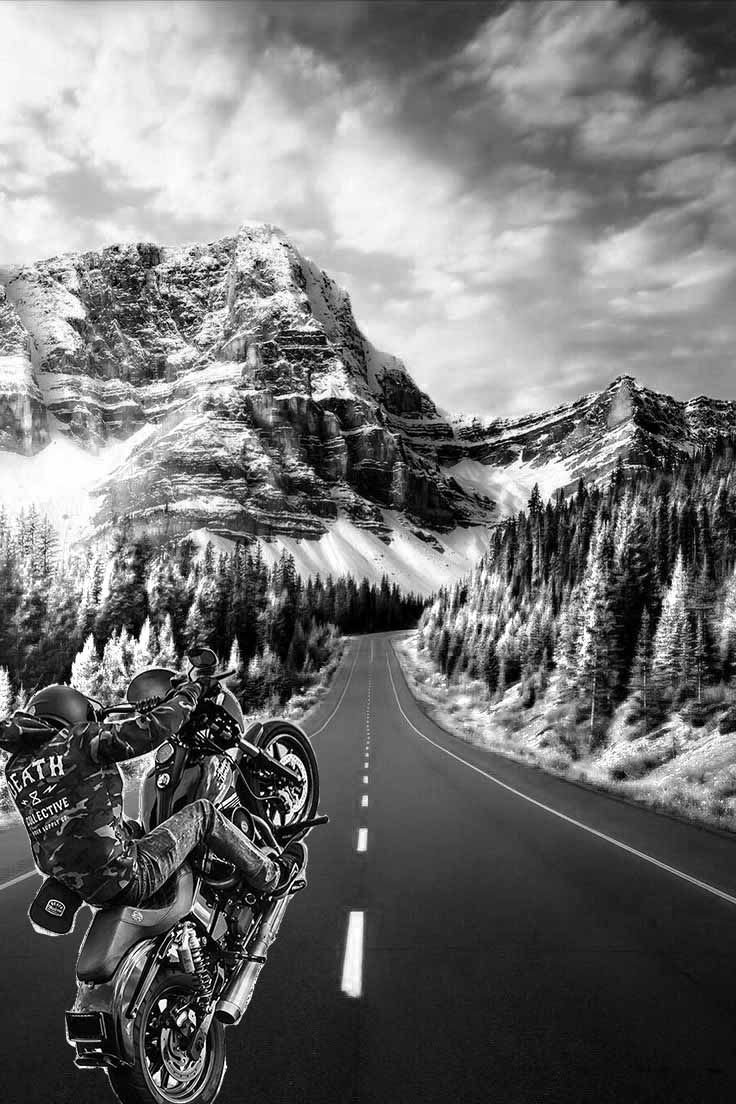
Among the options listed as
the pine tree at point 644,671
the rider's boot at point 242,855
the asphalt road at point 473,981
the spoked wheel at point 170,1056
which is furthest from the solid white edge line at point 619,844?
the pine tree at point 644,671

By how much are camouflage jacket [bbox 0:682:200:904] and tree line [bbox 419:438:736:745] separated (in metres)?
42.2

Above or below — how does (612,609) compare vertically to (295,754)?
above

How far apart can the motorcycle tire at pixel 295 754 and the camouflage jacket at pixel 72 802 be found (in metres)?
2.52

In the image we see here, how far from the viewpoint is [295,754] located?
252 inches

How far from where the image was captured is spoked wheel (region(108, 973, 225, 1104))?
3127 mm

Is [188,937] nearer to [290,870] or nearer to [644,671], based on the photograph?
[290,870]

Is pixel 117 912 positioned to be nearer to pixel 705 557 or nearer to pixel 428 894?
pixel 428 894

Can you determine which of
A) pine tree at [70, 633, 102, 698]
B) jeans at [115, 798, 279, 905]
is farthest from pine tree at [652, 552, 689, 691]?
pine tree at [70, 633, 102, 698]

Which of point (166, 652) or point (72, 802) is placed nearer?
point (72, 802)

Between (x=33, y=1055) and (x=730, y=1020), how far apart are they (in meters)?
4.39

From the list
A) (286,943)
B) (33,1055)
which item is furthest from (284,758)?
(33,1055)

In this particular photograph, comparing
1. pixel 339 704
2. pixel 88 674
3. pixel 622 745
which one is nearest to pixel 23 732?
pixel 622 745

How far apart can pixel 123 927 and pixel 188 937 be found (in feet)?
2.41

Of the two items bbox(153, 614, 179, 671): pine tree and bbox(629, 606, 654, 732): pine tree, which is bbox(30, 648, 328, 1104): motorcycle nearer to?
bbox(629, 606, 654, 732): pine tree
